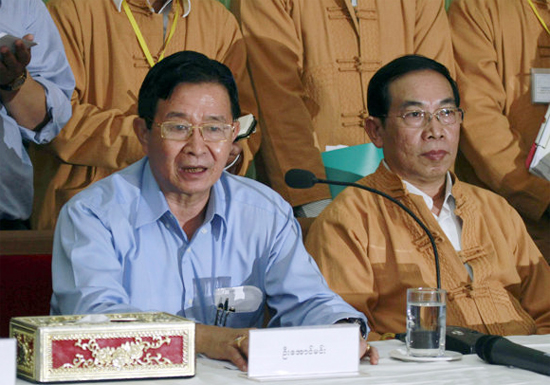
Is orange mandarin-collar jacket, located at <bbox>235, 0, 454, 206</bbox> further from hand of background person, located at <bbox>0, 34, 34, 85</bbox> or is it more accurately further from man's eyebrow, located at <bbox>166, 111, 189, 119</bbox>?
man's eyebrow, located at <bbox>166, 111, 189, 119</bbox>

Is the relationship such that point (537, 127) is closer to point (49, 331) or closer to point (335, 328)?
point (335, 328)

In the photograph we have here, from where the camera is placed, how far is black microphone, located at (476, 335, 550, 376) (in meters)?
1.53

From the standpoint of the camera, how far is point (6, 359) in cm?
127

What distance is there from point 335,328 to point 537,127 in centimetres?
220

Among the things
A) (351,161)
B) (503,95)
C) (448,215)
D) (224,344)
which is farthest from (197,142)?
(503,95)

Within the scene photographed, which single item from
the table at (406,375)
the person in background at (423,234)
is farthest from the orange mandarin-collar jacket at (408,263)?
the table at (406,375)

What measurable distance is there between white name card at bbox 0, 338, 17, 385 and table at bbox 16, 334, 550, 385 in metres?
0.10

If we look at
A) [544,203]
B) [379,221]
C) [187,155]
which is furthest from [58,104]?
[544,203]

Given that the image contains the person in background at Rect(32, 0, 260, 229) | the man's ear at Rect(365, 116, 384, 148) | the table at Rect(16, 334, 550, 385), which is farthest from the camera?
the person in background at Rect(32, 0, 260, 229)

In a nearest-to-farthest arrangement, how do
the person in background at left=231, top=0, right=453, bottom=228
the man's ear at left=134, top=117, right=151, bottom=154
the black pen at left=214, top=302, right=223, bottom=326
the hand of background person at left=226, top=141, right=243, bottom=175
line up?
1. the black pen at left=214, top=302, right=223, bottom=326
2. the man's ear at left=134, top=117, right=151, bottom=154
3. the hand of background person at left=226, top=141, right=243, bottom=175
4. the person in background at left=231, top=0, right=453, bottom=228

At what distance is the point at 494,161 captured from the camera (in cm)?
334

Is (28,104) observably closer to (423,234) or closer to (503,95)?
(423,234)

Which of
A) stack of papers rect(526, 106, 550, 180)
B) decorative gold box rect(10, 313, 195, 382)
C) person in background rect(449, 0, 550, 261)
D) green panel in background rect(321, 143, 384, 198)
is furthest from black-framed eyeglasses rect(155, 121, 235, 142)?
person in background rect(449, 0, 550, 261)

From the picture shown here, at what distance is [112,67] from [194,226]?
1124 millimetres
